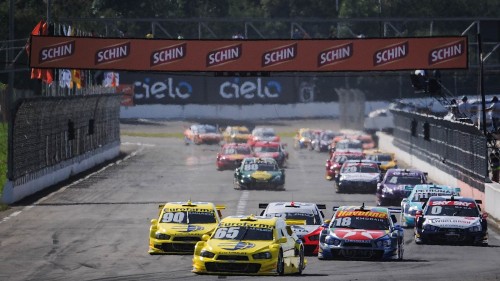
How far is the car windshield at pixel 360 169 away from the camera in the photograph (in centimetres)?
5628

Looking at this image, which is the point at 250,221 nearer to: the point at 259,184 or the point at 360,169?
the point at 360,169

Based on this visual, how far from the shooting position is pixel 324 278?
1057 inches

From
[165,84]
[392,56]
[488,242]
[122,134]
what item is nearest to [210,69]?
[392,56]

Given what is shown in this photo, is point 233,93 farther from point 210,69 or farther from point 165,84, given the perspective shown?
point 210,69

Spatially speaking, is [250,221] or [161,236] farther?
[161,236]

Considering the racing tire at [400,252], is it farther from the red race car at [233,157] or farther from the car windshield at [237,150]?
the car windshield at [237,150]

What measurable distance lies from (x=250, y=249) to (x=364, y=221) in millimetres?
6190

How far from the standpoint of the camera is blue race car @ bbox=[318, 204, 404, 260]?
3073 centimetres

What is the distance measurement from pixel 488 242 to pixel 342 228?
7355mm

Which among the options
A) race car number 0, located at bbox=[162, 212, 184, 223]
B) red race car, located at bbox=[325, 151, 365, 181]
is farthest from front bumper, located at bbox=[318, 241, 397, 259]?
red race car, located at bbox=[325, 151, 365, 181]

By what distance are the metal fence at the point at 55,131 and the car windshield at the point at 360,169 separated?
12.0 m

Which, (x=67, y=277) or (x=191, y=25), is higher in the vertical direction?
(x=191, y=25)

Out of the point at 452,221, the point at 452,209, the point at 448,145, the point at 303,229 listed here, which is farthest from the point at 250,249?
the point at 448,145

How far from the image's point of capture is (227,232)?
27.3 metres
